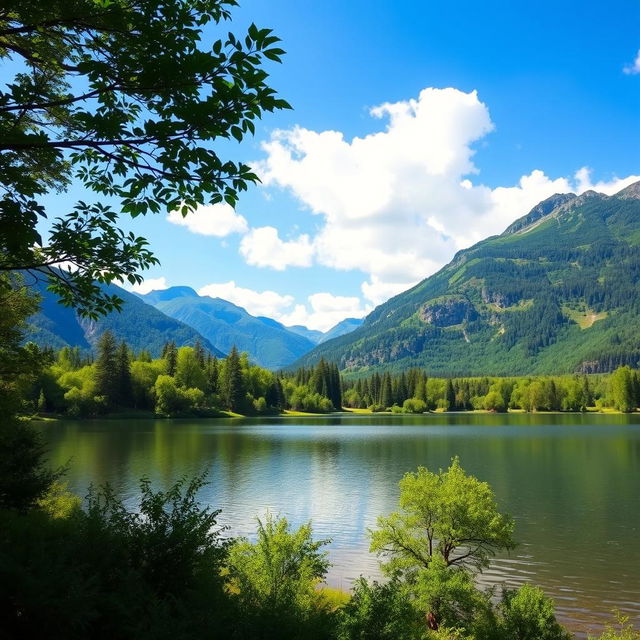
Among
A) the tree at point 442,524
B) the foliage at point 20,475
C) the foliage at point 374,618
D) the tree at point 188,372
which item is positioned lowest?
the tree at point 442,524

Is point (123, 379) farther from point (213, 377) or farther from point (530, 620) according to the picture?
point (530, 620)

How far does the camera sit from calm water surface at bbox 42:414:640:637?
3084 cm

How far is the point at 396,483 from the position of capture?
55.3 metres

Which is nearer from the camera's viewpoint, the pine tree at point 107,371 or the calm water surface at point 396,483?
the calm water surface at point 396,483

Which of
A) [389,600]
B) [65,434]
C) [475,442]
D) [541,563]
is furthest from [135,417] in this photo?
[389,600]

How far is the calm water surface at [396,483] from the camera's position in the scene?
101ft

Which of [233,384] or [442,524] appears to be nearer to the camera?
[442,524]

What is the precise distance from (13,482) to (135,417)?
441 feet

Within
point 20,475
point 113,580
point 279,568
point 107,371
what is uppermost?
point 107,371

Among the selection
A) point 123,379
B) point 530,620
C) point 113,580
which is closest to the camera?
point 113,580

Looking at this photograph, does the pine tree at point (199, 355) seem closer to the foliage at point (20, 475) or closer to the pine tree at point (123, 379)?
the pine tree at point (123, 379)

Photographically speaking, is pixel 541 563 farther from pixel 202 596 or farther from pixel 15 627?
pixel 15 627

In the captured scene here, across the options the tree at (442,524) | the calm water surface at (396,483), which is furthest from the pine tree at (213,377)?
the tree at (442,524)

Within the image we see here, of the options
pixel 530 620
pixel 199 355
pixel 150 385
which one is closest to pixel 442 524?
pixel 530 620
